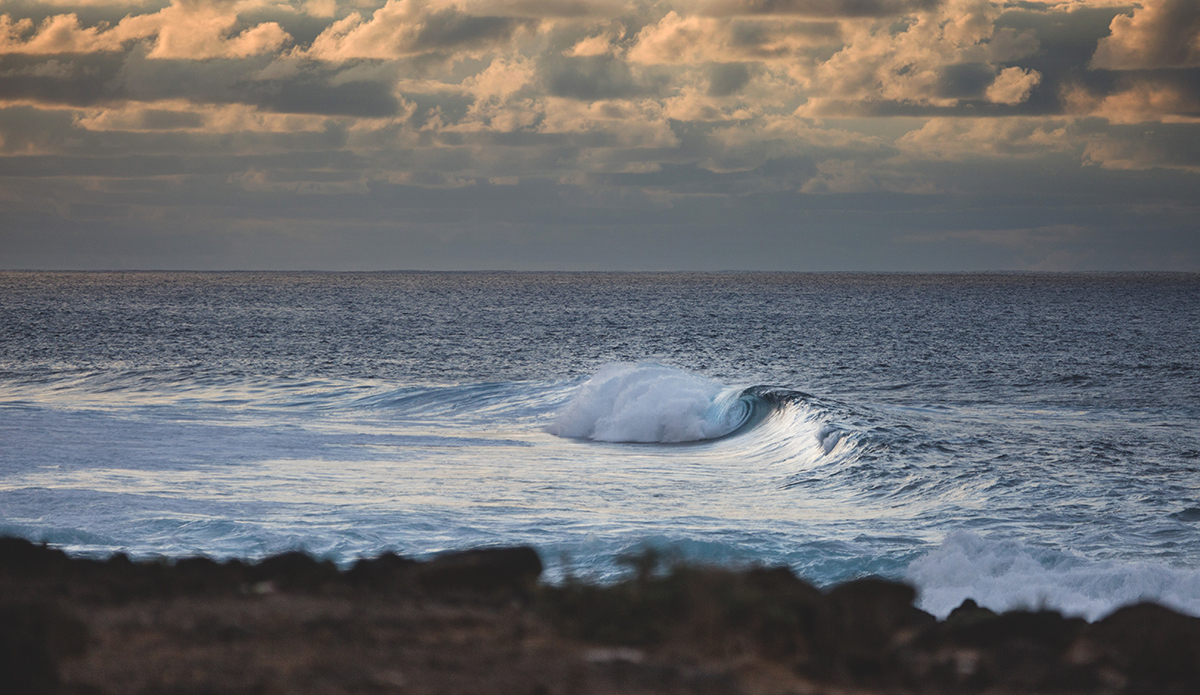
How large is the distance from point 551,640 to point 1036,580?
742 centimetres

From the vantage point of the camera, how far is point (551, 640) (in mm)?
5078

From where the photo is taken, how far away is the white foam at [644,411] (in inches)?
998

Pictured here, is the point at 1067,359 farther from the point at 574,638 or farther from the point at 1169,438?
the point at 574,638

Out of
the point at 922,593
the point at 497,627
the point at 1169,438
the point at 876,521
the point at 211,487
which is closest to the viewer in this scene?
the point at 497,627

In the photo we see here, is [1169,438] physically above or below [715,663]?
below

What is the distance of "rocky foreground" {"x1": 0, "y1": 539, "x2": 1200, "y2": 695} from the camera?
14.4 feet

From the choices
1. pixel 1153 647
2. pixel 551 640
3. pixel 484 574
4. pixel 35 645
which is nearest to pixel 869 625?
pixel 1153 647

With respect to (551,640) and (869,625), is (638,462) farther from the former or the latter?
(869,625)

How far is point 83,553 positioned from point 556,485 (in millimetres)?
7521

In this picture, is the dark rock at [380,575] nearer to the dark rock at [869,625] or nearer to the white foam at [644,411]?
the dark rock at [869,625]

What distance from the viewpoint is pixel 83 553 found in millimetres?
11141

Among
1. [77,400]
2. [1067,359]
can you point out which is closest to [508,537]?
[77,400]

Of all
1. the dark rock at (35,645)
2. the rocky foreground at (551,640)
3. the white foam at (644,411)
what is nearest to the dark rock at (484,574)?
the rocky foreground at (551,640)

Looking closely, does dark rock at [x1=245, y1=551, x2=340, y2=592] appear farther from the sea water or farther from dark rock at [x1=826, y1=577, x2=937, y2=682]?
dark rock at [x1=826, y1=577, x2=937, y2=682]
